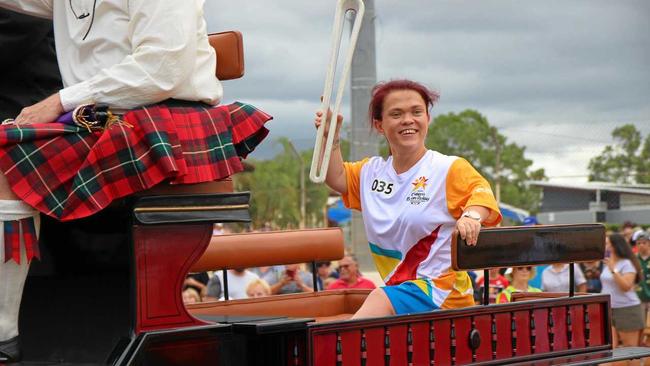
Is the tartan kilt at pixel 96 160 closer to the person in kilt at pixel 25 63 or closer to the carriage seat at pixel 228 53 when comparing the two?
the carriage seat at pixel 228 53

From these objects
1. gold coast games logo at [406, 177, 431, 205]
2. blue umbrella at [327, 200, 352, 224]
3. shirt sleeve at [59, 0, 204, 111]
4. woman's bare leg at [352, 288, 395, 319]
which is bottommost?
blue umbrella at [327, 200, 352, 224]

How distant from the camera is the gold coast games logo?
4.38 m

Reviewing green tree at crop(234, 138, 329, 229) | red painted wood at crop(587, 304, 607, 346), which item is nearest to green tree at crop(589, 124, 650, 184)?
green tree at crop(234, 138, 329, 229)

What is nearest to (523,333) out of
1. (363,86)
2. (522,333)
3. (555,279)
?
(522,333)

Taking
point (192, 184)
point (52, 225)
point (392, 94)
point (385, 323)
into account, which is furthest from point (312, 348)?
point (392, 94)

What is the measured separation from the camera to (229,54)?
3.90 m

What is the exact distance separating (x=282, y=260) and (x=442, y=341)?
1276mm

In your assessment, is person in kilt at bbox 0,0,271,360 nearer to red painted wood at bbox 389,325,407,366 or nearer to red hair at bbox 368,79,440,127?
red painted wood at bbox 389,325,407,366

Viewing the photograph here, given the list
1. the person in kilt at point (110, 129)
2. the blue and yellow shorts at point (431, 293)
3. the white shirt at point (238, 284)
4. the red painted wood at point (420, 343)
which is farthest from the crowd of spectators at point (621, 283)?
the person in kilt at point (110, 129)

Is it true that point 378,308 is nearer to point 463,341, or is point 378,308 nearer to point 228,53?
point 463,341

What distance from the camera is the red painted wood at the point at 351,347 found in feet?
12.1

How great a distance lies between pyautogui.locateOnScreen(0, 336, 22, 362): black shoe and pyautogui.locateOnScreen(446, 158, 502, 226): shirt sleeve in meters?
1.76

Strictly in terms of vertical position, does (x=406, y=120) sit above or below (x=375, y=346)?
above

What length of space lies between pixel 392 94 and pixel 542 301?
1029mm
